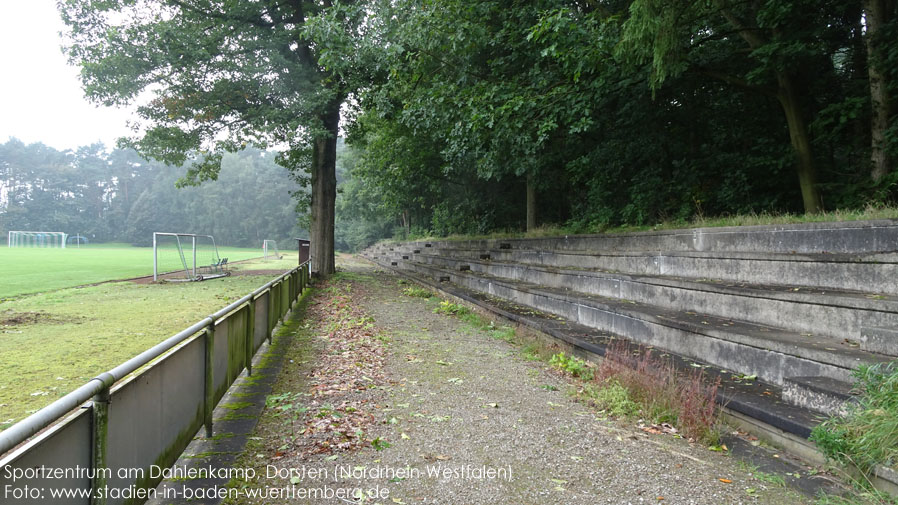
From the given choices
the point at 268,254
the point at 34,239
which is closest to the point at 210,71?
the point at 268,254

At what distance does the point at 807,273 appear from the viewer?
16.0 ft

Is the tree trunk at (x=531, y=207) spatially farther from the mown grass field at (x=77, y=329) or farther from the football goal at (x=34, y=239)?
the football goal at (x=34, y=239)

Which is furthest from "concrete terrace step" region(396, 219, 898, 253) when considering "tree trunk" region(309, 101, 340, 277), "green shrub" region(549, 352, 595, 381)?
"tree trunk" region(309, 101, 340, 277)

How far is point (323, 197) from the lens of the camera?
17.6 m

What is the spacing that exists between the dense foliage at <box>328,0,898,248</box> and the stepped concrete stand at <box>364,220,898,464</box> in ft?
8.03

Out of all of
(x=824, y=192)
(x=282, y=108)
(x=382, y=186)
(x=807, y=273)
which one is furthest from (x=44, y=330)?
(x=382, y=186)

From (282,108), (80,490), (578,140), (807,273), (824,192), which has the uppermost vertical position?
(282,108)

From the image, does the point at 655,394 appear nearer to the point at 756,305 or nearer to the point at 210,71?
the point at 756,305

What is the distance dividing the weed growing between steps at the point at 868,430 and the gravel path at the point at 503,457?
347 mm

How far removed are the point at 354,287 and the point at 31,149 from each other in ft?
294

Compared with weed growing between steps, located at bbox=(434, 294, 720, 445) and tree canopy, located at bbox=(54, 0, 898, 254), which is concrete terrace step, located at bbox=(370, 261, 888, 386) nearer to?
weed growing between steps, located at bbox=(434, 294, 720, 445)

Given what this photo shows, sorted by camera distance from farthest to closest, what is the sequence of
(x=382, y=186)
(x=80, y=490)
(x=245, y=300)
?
(x=382, y=186) → (x=245, y=300) → (x=80, y=490)

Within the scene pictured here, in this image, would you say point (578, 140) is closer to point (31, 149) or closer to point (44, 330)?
point (44, 330)

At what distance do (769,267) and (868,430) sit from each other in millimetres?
3129
